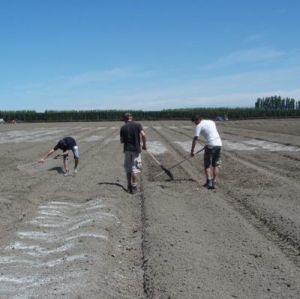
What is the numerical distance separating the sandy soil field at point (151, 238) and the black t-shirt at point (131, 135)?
1.06m

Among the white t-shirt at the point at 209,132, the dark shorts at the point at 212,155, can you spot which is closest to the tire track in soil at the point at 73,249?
the dark shorts at the point at 212,155

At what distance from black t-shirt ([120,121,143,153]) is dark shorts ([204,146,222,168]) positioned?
181cm

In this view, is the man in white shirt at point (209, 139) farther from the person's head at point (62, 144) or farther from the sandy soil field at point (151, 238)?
the person's head at point (62, 144)

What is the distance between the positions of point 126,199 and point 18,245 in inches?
147

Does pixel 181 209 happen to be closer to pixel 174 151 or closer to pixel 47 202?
pixel 47 202

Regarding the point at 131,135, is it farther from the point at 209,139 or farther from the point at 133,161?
the point at 209,139

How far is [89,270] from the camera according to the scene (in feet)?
18.0

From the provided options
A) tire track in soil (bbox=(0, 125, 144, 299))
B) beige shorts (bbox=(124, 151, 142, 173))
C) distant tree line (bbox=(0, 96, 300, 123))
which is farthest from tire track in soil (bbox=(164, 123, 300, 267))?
distant tree line (bbox=(0, 96, 300, 123))

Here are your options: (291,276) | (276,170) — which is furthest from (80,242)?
(276,170)

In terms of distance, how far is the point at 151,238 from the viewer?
6.93 meters

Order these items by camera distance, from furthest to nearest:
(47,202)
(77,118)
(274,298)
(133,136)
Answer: (77,118) < (133,136) < (47,202) < (274,298)

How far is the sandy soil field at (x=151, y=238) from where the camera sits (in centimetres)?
511

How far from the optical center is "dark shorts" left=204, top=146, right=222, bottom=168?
11.5m

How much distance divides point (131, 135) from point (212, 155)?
84.0 inches
